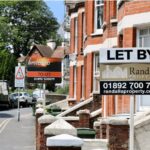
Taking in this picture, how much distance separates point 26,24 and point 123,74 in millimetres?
91811

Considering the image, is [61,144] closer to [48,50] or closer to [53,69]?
[53,69]

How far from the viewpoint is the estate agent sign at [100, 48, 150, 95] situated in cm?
1007

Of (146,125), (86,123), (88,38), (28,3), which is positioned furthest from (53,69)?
(28,3)

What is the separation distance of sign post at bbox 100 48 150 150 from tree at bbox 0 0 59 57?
80457 millimetres

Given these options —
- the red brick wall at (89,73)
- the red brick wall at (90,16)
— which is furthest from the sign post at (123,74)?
the red brick wall at (89,73)

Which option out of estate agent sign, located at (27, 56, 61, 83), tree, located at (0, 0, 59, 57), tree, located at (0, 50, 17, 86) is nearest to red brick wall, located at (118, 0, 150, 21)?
estate agent sign, located at (27, 56, 61, 83)

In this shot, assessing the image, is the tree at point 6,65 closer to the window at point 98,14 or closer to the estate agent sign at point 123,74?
the window at point 98,14

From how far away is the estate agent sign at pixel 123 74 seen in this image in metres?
10.1

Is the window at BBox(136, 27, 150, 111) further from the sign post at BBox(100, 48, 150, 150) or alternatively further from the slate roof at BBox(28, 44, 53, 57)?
the slate roof at BBox(28, 44, 53, 57)

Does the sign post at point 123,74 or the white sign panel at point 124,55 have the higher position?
the white sign panel at point 124,55

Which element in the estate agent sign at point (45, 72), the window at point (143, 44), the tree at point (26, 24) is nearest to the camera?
the window at point (143, 44)

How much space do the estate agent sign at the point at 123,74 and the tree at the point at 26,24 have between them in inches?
3168

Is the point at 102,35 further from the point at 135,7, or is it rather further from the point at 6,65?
the point at 6,65

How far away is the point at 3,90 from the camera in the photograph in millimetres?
57094
